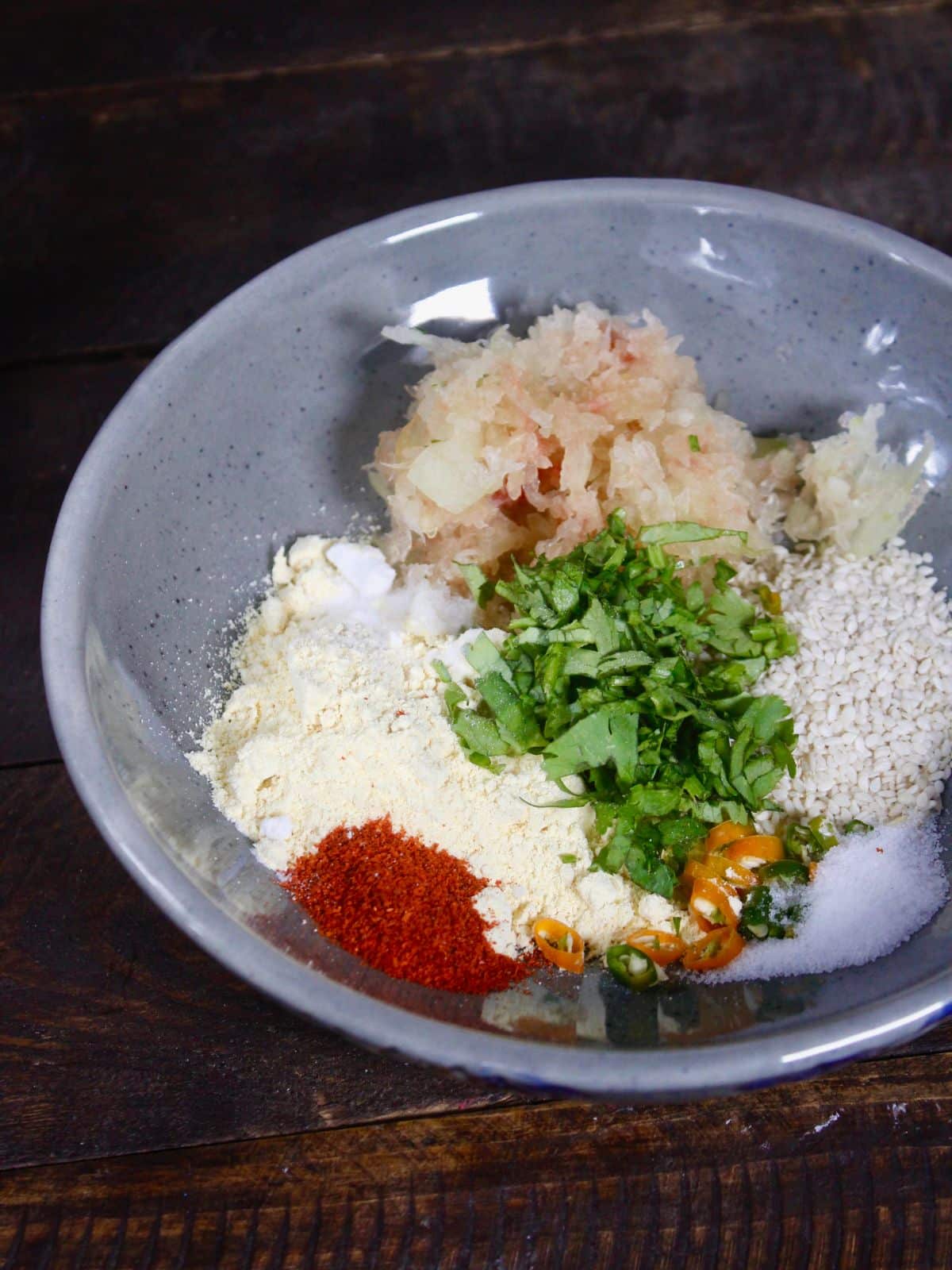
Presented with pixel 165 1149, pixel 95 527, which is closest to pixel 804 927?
pixel 165 1149

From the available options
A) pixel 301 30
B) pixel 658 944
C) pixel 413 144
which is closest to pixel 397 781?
pixel 658 944

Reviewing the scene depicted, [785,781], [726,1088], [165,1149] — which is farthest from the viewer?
[785,781]

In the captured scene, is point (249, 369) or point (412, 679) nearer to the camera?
point (412, 679)

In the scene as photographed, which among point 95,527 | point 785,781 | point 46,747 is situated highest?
point 95,527

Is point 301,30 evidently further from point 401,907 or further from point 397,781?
point 401,907

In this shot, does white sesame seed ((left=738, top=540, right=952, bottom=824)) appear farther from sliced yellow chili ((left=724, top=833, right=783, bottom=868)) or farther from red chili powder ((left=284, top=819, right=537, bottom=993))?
red chili powder ((left=284, top=819, right=537, bottom=993))

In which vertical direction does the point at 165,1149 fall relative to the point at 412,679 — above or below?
below

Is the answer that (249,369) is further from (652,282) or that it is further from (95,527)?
(652,282)
